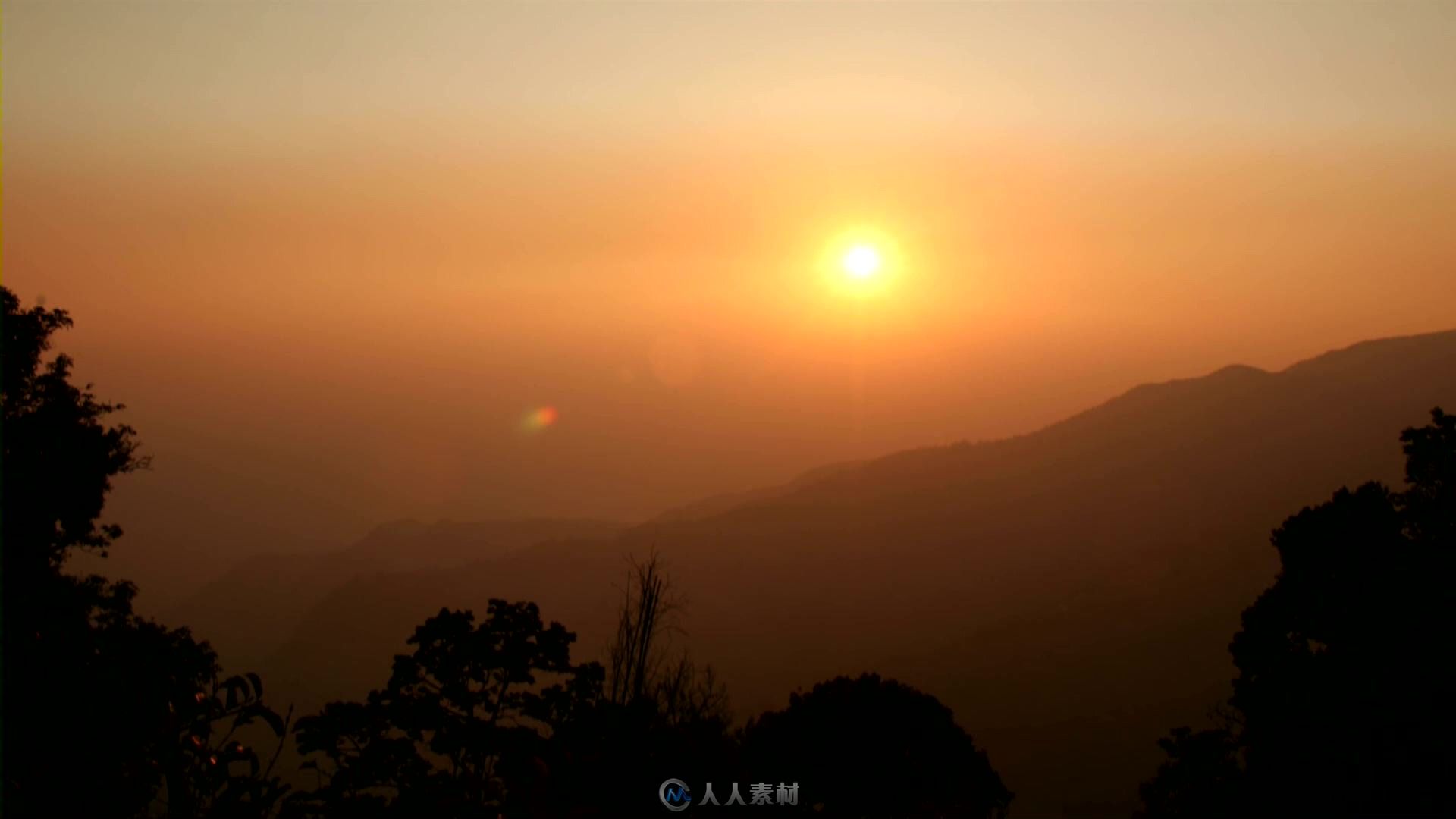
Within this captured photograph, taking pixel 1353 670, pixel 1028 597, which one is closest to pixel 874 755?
pixel 1353 670

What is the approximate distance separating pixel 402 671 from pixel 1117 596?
5153 inches

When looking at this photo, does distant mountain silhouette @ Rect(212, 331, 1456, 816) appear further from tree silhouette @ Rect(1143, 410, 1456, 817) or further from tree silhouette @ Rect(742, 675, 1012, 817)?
tree silhouette @ Rect(1143, 410, 1456, 817)

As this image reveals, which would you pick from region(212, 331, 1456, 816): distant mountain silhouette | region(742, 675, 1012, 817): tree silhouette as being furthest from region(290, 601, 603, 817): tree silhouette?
region(212, 331, 1456, 816): distant mountain silhouette

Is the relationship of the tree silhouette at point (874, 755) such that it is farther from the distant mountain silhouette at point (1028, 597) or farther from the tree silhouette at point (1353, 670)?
the distant mountain silhouette at point (1028, 597)

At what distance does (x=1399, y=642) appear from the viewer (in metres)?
20.5

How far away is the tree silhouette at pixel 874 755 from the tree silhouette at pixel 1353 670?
5063 millimetres

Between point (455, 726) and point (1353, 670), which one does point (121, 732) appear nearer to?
point (455, 726)

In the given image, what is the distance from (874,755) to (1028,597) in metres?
124

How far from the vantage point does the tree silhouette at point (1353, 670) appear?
1939cm

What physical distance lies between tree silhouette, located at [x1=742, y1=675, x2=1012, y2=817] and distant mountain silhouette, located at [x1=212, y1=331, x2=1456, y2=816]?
62.9 meters

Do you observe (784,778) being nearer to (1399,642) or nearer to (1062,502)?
(1399,642)

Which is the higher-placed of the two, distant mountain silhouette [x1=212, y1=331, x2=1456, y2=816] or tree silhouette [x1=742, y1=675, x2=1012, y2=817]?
distant mountain silhouette [x1=212, y1=331, x2=1456, y2=816]

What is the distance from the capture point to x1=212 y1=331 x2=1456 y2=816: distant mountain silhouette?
4011 inches

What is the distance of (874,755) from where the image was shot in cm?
2414
